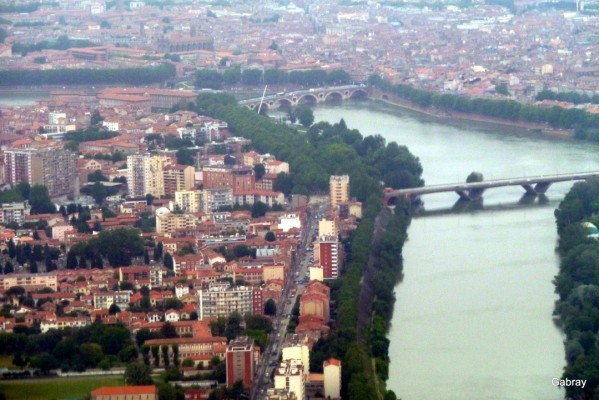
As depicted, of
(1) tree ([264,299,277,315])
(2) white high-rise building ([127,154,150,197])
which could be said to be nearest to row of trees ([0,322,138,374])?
(1) tree ([264,299,277,315])

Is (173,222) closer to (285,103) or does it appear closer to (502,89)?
(285,103)

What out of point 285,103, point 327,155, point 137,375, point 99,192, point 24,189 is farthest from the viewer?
point 285,103

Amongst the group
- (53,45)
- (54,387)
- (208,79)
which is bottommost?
(54,387)

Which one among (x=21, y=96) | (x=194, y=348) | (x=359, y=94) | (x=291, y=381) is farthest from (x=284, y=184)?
(x=359, y=94)

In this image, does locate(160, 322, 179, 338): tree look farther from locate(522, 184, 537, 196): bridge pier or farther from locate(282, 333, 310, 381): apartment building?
locate(522, 184, 537, 196): bridge pier

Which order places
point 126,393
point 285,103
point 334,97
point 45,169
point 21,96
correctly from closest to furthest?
point 126,393, point 45,169, point 285,103, point 21,96, point 334,97

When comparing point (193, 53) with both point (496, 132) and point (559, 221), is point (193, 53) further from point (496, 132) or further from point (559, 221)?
point (559, 221)

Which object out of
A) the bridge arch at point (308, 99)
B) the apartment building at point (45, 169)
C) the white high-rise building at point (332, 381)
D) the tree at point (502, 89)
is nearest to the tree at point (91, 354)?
the white high-rise building at point (332, 381)
